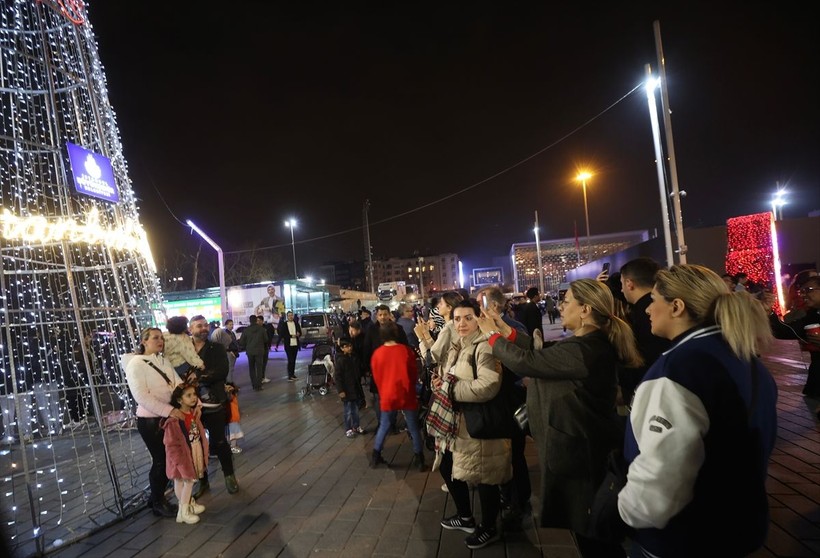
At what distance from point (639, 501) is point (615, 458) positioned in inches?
14.3

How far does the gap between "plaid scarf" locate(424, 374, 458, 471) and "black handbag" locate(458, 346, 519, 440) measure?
0.38ft

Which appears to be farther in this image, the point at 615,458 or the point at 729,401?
the point at 615,458

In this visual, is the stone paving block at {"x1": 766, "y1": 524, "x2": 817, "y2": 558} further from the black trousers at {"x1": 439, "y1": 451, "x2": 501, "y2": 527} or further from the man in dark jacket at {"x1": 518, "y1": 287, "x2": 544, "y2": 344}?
the man in dark jacket at {"x1": 518, "y1": 287, "x2": 544, "y2": 344}

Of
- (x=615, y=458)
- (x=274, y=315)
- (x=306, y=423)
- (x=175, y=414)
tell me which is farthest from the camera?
(x=274, y=315)

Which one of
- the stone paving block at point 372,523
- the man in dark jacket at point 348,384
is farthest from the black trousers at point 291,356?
the stone paving block at point 372,523

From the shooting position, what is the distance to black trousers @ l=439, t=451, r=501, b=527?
323cm

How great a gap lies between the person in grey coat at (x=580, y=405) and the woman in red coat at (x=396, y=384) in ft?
8.34

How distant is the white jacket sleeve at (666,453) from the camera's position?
145 centimetres

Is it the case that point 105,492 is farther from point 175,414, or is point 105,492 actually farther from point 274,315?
point 274,315

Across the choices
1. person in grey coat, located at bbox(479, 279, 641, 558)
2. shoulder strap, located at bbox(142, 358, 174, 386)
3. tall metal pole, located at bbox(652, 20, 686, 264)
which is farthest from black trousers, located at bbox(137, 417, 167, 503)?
tall metal pole, located at bbox(652, 20, 686, 264)

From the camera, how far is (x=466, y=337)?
11.3 feet

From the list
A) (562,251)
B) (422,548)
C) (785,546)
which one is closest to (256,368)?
(422,548)

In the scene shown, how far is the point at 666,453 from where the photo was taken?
1.45m

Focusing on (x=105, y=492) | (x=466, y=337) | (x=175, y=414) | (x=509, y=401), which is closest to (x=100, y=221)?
(x=175, y=414)
